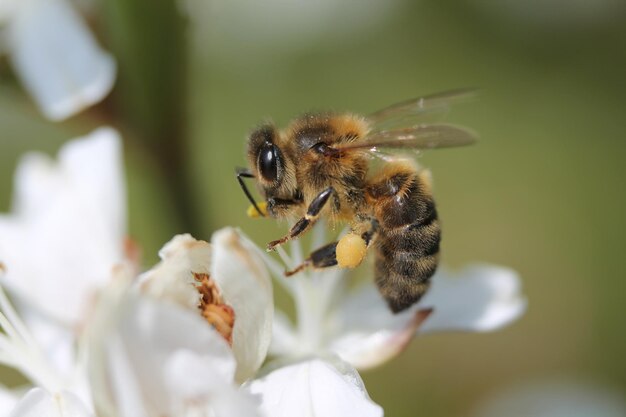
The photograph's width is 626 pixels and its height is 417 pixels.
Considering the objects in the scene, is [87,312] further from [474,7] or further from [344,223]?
[474,7]

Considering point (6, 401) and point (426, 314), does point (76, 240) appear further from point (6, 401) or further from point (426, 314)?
point (426, 314)

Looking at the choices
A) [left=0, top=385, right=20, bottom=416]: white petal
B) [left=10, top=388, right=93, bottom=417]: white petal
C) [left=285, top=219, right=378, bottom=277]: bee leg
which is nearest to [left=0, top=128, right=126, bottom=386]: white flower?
[left=0, top=385, right=20, bottom=416]: white petal

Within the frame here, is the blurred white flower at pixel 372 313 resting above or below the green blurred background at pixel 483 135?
above

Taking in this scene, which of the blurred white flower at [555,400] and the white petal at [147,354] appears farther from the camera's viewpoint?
the blurred white flower at [555,400]

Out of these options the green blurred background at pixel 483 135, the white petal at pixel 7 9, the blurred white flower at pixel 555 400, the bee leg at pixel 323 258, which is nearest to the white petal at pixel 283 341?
the bee leg at pixel 323 258

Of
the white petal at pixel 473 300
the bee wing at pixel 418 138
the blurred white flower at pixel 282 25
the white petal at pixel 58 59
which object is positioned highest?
the bee wing at pixel 418 138

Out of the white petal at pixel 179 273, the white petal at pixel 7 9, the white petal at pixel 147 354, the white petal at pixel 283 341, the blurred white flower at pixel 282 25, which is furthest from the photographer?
the blurred white flower at pixel 282 25

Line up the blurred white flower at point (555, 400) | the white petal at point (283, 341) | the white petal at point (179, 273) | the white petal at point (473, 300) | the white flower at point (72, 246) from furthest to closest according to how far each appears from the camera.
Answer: the blurred white flower at point (555, 400)
the white flower at point (72, 246)
the white petal at point (473, 300)
the white petal at point (283, 341)
the white petal at point (179, 273)

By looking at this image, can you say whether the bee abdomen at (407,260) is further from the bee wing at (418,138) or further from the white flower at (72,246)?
the white flower at (72,246)
